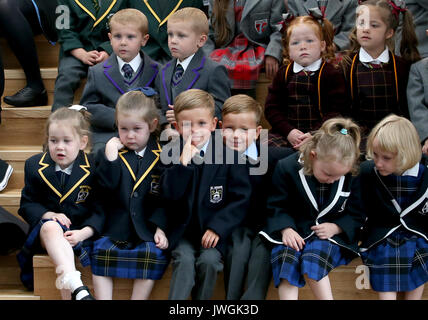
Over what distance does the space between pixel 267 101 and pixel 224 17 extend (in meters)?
0.61

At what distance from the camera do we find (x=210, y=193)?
8.27 feet

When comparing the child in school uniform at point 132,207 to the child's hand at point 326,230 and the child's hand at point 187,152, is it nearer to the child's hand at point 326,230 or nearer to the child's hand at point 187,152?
the child's hand at point 187,152

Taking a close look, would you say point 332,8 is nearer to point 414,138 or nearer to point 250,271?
point 414,138

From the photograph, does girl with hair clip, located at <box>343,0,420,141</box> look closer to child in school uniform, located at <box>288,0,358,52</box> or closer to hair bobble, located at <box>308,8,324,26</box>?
hair bobble, located at <box>308,8,324,26</box>

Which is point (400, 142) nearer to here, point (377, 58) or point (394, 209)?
point (394, 209)

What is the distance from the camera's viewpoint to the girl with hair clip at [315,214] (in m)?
2.34

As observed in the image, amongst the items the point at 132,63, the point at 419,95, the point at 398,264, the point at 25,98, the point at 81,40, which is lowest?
the point at 398,264

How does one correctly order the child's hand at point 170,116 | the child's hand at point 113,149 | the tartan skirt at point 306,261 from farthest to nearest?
the child's hand at point 170,116 → the child's hand at point 113,149 → the tartan skirt at point 306,261

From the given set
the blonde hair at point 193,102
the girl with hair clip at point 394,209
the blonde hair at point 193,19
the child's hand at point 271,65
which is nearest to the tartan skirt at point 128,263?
the blonde hair at point 193,102

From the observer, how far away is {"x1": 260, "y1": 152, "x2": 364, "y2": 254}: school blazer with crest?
2.44 meters

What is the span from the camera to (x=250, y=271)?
95.6 inches

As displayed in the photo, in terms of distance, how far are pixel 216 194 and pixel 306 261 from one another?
453mm

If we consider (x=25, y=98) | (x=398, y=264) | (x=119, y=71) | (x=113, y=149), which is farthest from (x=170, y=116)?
(x=398, y=264)

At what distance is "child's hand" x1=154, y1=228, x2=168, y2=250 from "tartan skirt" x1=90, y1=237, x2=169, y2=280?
3cm
